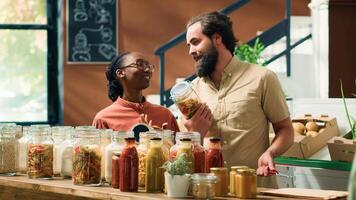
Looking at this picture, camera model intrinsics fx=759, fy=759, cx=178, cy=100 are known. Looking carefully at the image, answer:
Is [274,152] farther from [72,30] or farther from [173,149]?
[72,30]

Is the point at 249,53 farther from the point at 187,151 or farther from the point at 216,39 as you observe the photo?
the point at 187,151

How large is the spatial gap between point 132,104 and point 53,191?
32.2 inches

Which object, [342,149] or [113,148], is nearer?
[113,148]

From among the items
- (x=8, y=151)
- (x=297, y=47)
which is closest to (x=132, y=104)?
(x=8, y=151)

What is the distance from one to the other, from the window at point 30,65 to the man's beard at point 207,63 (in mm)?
4387

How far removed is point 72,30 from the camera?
304 inches

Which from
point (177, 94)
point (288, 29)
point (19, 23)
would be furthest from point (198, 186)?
point (19, 23)

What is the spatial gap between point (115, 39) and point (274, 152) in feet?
15.0

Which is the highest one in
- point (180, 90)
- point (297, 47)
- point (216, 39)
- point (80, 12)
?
point (80, 12)

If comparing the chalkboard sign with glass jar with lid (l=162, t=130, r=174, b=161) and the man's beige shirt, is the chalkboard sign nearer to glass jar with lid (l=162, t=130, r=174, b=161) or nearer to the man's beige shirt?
the man's beige shirt

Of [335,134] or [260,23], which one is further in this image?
[260,23]

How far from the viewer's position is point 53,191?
304 centimetres

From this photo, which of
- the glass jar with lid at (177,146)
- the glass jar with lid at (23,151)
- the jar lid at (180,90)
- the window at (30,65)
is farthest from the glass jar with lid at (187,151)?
the window at (30,65)

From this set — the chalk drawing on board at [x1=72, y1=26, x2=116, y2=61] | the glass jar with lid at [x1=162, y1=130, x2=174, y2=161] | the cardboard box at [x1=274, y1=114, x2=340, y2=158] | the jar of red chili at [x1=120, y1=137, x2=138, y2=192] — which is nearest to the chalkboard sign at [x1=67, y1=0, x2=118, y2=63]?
the chalk drawing on board at [x1=72, y1=26, x2=116, y2=61]
